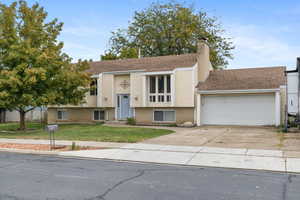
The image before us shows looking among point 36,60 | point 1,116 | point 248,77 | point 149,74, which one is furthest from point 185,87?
point 1,116

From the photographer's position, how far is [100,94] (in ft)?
74.7

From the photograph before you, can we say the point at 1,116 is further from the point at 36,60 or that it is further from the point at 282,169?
the point at 282,169

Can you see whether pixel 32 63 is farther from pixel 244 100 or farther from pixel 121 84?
pixel 244 100

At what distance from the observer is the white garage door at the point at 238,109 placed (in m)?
18.9

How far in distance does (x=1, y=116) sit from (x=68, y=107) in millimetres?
9155

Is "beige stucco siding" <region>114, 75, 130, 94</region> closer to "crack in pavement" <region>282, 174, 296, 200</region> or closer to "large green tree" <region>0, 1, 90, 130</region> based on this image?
"large green tree" <region>0, 1, 90, 130</region>

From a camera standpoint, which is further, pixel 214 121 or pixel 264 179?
pixel 214 121

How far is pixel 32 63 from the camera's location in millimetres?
17219

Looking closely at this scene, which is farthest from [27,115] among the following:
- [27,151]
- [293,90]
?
[293,90]

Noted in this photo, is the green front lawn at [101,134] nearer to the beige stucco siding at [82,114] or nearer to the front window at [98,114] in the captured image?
the beige stucco siding at [82,114]

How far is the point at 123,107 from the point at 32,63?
8.13m

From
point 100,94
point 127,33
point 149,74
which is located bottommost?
point 100,94

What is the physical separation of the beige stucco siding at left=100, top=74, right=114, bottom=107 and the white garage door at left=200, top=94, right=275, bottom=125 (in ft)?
24.1

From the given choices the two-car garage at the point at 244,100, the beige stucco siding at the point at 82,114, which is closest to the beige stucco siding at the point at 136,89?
the beige stucco siding at the point at 82,114
